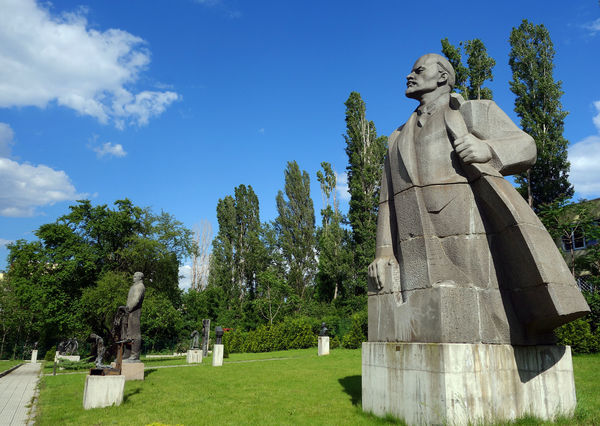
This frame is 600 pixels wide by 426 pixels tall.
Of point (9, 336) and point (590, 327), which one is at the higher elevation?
point (590, 327)

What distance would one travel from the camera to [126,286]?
74.9 feet

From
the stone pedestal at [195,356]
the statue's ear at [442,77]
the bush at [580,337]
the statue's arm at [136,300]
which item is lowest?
the stone pedestal at [195,356]

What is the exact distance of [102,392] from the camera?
7680 millimetres

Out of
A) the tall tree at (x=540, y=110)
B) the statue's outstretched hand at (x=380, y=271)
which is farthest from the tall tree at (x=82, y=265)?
the tall tree at (x=540, y=110)

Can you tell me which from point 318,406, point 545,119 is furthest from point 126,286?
point 545,119

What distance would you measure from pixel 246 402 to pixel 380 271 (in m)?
3.76

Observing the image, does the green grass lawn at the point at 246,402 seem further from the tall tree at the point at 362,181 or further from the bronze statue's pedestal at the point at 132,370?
the tall tree at the point at 362,181

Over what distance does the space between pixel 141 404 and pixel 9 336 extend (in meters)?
42.2

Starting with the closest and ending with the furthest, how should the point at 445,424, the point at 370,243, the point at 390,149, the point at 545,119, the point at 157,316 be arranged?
the point at 445,424 → the point at 390,149 → the point at 545,119 → the point at 157,316 → the point at 370,243

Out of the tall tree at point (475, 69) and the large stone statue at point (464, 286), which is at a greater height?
the tall tree at point (475, 69)

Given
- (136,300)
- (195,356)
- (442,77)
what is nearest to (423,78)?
(442,77)

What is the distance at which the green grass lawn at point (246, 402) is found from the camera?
571 cm

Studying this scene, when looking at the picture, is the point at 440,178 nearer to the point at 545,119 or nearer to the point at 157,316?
the point at 545,119

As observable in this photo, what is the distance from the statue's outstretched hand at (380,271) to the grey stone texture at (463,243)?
0.01 meters
